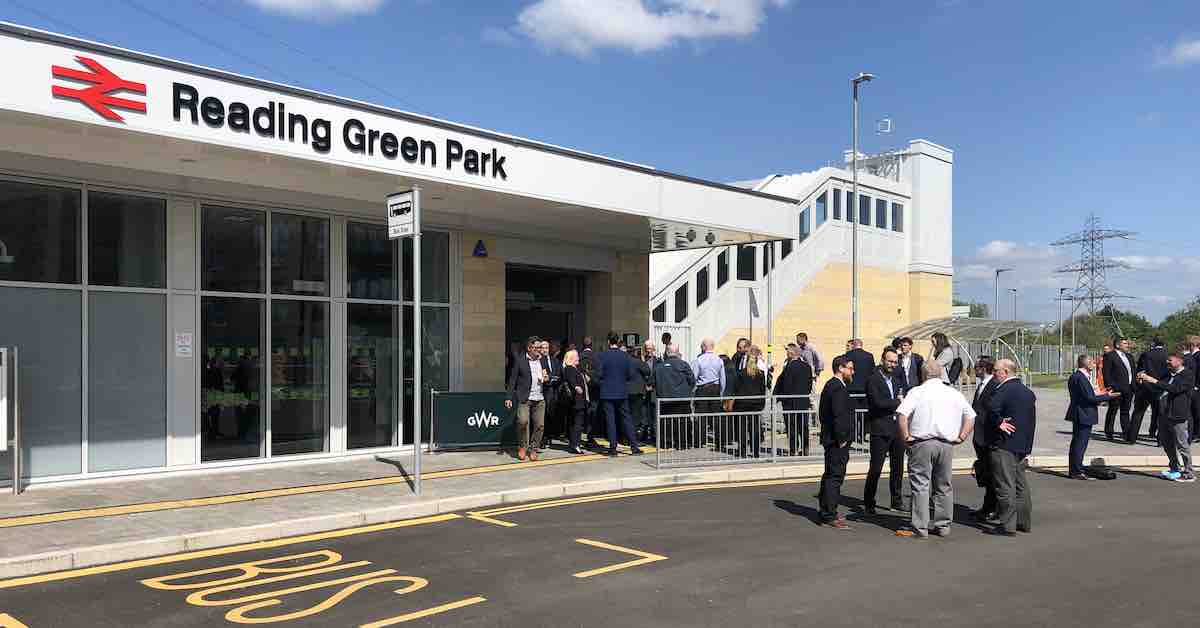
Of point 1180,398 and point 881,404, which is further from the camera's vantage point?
point 1180,398

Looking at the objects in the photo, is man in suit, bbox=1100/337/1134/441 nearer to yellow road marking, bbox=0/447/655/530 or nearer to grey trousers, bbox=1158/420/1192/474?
grey trousers, bbox=1158/420/1192/474

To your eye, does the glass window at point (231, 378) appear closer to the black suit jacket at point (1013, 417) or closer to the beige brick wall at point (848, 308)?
the black suit jacket at point (1013, 417)

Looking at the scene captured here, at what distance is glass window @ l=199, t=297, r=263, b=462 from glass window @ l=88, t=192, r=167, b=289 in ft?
2.67

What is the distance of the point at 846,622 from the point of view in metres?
6.18

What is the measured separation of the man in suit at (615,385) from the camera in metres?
14.2

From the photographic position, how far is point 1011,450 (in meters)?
9.41

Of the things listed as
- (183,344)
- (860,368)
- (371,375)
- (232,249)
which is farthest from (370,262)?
(860,368)

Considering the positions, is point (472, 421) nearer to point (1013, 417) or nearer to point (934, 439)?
point (934, 439)

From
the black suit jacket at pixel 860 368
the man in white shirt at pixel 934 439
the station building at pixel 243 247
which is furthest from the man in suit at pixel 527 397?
the man in white shirt at pixel 934 439

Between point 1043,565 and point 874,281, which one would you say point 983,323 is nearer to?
point 874,281

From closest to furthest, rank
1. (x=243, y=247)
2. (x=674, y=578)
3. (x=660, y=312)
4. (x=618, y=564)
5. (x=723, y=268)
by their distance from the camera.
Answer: (x=674, y=578) < (x=618, y=564) < (x=243, y=247) < (x=660, y=312) < (x=723, y=268)

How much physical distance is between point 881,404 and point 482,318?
7.48 metres

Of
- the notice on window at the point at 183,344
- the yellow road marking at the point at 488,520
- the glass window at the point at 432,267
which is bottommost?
the yellow road marking at the point at 488,520

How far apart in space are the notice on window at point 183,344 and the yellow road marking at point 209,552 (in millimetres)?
4186
